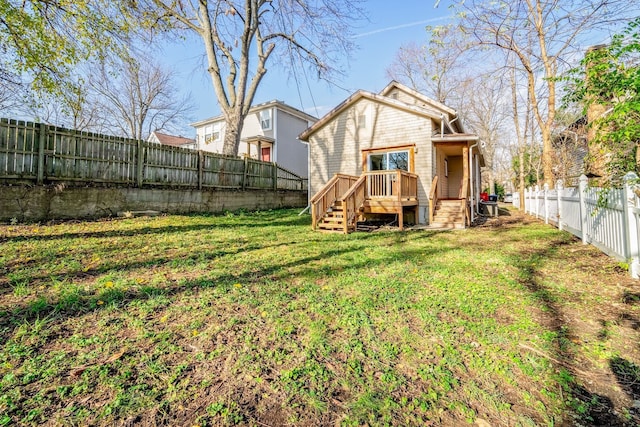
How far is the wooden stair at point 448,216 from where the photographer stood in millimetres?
10070

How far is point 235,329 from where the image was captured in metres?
2.69

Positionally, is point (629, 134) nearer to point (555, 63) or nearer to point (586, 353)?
point (586, 353)

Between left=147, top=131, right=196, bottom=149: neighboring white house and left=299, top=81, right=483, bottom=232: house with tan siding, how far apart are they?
69.8 ft

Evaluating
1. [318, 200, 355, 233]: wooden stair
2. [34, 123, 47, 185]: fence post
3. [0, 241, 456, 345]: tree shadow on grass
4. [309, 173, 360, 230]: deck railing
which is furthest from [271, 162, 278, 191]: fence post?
[0, 241, 456, 345]: tree shadow on grass

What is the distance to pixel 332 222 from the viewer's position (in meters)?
9.04

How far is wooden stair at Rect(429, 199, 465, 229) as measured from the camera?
33.0ft

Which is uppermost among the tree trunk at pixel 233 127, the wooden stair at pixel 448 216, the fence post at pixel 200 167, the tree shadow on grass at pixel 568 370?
the tree trunk at pixel 233 127

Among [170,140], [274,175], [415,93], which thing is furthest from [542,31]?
[170,140]

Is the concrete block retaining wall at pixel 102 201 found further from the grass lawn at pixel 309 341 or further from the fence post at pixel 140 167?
the grass lawn at pixel 309 341

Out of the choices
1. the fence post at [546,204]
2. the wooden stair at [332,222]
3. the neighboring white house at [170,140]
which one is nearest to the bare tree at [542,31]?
the fence post at [546,204]

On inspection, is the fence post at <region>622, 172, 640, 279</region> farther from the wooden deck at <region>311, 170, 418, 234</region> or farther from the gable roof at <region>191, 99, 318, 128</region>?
the gable roof at <region>191, 99, 318, 128</region>

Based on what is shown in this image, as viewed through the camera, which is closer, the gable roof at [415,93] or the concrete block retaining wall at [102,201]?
the concrete block retaining wall at [102,201]

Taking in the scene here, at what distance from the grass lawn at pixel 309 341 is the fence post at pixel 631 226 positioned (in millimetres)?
232

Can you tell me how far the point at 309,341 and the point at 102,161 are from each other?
28.8 ft
